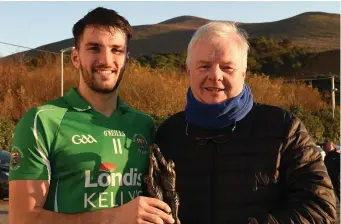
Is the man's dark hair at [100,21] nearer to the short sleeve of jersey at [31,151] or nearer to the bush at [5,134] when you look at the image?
the short sleeve of jersey at [31,151]

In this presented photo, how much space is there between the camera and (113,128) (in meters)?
3.20

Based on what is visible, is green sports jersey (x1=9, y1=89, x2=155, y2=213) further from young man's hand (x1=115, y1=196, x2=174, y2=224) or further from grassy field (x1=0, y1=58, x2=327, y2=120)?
grassy field (x1=0, y1=58, x2=327, y2=120)

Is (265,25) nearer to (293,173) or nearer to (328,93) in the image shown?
(328,93)

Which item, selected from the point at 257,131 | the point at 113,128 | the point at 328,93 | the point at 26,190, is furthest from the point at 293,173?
the point at 328,93

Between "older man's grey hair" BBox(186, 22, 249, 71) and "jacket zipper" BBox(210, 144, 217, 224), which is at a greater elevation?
"older man's grey hair" BBox(186, 22, 249, 71)

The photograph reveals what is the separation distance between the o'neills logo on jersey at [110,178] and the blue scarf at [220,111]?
44 cm

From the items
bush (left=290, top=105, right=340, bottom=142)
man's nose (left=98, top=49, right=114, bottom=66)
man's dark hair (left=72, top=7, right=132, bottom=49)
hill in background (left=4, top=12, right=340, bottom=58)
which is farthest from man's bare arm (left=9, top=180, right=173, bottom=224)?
hill in background (left=4, top=12, right=340, bottom=58)

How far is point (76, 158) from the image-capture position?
3018 mm

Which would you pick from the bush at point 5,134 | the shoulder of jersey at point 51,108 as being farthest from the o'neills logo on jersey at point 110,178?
the bush at point 5,134

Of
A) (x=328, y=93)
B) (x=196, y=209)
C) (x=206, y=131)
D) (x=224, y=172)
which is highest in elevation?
(x=206, y=131)

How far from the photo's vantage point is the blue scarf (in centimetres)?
294

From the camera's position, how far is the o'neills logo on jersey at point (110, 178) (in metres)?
3.03

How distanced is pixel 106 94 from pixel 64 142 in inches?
16.0

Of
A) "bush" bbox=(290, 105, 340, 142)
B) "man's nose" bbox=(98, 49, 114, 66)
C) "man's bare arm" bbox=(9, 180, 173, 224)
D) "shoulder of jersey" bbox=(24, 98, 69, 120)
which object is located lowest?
"bush" bbox=(290, 105, 340, 142)
